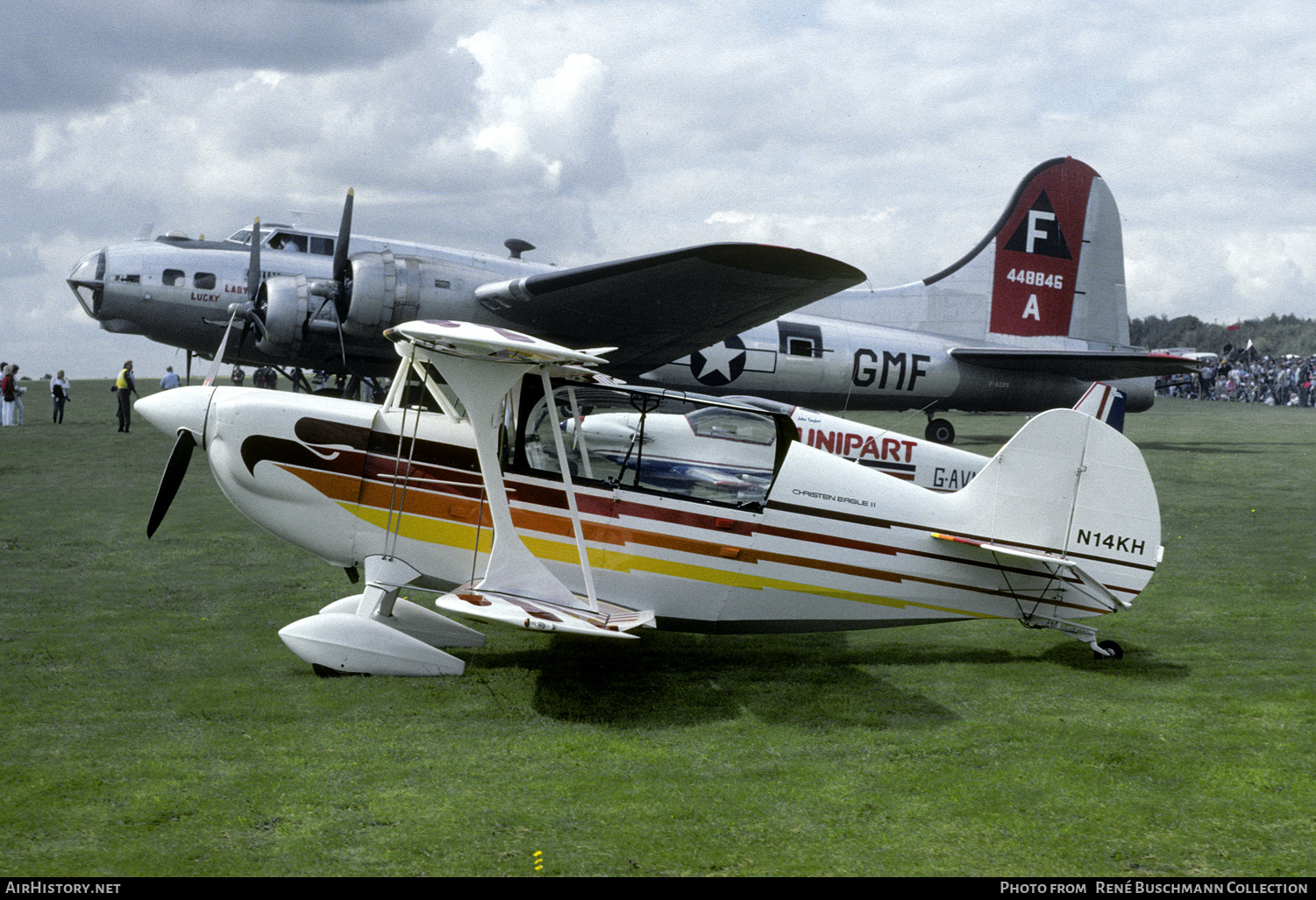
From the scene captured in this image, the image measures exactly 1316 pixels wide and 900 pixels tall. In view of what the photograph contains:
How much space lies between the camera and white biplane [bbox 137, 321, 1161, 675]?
268 inches

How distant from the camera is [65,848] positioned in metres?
4.14

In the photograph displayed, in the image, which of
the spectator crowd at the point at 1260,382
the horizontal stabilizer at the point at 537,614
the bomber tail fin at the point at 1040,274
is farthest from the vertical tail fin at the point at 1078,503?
the spectator crowd at the point at 1260,382

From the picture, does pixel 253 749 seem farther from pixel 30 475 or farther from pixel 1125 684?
pixel 30 475

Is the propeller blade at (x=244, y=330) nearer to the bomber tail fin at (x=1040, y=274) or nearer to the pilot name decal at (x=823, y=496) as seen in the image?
the pilot name decal at (x=823, y=496)

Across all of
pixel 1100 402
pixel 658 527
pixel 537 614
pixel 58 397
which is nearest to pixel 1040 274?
pixel 1100 402

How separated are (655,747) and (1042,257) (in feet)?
65.2

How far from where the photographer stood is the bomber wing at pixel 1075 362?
21219 millimetres

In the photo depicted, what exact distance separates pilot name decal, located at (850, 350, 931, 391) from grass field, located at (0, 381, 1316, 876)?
10.7m

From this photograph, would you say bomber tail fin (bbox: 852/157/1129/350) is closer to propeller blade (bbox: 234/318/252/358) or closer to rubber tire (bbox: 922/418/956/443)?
rubber tire (bbox: 922/418/956/443)

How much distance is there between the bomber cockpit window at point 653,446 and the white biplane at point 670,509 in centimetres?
1

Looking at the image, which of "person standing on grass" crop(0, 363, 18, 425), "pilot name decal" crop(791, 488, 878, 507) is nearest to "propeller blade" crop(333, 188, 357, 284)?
"pilot name decal" crop(791, 488, 878, 507)
